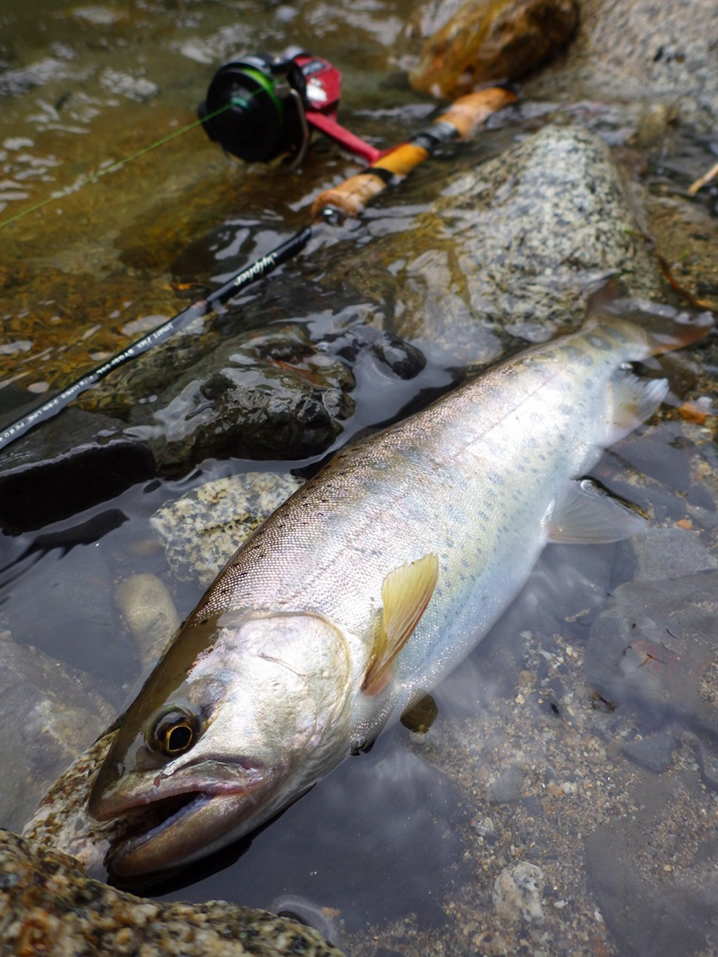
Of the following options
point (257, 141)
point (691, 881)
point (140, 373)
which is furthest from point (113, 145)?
point (691, 881)

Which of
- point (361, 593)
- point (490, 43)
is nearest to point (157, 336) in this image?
point (361, 593)

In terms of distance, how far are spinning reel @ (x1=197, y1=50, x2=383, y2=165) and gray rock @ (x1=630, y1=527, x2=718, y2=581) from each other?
150 inches

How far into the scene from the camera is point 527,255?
436 cm

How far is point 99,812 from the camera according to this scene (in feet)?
6.77

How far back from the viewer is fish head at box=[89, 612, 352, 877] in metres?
2.06

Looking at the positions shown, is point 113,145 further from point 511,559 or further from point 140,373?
point 511,559

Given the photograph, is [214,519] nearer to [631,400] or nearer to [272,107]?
[631,400]

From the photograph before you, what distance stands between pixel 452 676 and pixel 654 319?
2631 mm

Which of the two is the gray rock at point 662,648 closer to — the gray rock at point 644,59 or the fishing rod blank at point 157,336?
the fishing rod blank at point 157,336

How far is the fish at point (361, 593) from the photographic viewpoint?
212 centimetres

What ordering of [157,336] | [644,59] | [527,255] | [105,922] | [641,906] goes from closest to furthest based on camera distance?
[105,922] < [641,906] < [157,336] < [527,255] < [644,59]

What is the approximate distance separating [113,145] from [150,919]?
6342 millimetres

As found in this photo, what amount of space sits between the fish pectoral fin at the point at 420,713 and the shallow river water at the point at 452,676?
3cm

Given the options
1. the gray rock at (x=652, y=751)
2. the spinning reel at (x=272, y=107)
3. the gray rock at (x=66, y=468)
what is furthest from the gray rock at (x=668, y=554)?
the spinning reel at (x=272, y=107)
